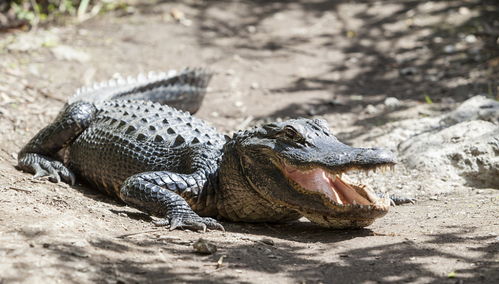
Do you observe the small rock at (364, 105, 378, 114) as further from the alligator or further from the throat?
the throat

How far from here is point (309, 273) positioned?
11.5ft

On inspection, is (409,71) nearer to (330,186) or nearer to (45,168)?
(330,186)

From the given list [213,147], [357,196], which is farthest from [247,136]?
[357,196]

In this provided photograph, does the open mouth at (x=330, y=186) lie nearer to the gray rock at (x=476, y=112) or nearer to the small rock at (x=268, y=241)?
the small rock at (x=268, y=241)

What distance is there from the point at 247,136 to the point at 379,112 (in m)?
3.52

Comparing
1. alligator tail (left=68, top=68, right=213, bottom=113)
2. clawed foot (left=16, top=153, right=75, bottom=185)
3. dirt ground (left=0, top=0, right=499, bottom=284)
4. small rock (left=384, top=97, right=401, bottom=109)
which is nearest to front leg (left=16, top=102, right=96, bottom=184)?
clawed foot (left=16, top=153, right=75, bottom=185)

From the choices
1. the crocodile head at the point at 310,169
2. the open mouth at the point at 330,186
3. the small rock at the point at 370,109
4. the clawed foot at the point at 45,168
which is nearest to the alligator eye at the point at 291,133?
the crocodile head at the point at 310,169

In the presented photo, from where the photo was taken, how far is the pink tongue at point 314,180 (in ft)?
14.6

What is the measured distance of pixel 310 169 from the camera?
4387mm

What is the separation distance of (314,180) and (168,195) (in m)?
1.10

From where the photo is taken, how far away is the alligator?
14.4 feet

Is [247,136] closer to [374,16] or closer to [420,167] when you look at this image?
[420,167]

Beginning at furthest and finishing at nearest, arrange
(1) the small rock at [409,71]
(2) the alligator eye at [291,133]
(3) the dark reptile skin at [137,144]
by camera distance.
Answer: (1) the small rock at [409,71] < (3) the dark reptile skin at [137,144] < (2) the alligator eye at [291,133]

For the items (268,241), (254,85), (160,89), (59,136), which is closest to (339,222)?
(268,241)
